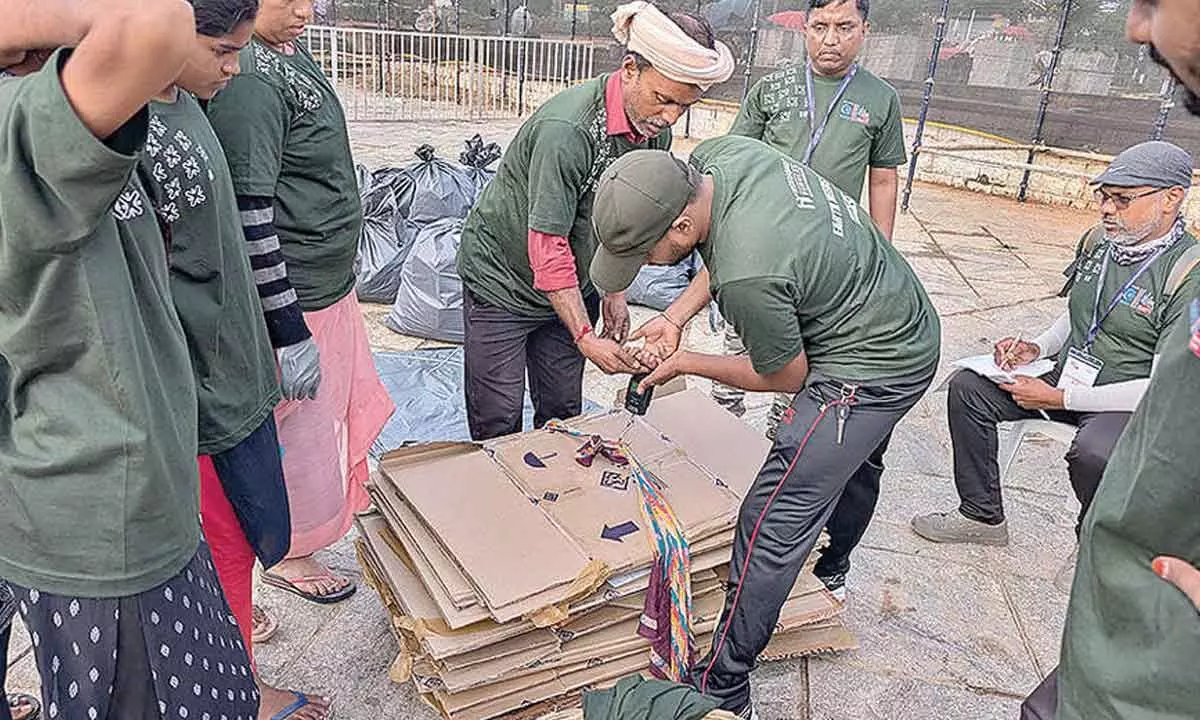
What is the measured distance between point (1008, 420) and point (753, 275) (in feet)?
6.10

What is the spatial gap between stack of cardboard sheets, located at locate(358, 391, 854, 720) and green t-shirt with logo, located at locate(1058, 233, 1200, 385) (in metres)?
1.40

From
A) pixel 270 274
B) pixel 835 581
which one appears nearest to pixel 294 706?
pixel 270 274

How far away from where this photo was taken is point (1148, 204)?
2865 millimetres

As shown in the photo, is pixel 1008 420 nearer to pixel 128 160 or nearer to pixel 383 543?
pixel 383 543

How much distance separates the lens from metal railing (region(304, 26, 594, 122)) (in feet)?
48.0

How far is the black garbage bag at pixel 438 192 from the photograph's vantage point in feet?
18.6

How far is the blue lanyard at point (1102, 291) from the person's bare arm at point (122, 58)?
9.94 ft

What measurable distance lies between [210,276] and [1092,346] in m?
2.94

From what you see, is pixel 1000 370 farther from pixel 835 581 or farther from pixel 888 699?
pixel 888 699

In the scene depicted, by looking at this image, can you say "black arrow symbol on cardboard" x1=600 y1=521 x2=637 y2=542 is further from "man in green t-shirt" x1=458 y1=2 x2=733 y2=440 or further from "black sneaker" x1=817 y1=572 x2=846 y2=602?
"black sneaker" x1=817 y1=572 x2=846 y2=602

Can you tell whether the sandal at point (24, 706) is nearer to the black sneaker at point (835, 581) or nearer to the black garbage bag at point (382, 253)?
the black sneaker at point (835, 581)

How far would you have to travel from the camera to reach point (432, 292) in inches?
190

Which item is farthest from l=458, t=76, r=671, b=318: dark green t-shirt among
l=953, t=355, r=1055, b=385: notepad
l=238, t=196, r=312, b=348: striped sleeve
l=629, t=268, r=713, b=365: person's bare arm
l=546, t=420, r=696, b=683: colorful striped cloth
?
l=953, t=355, r=1055, b=385: notepad

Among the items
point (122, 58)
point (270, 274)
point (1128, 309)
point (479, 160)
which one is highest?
point (122, 58)
